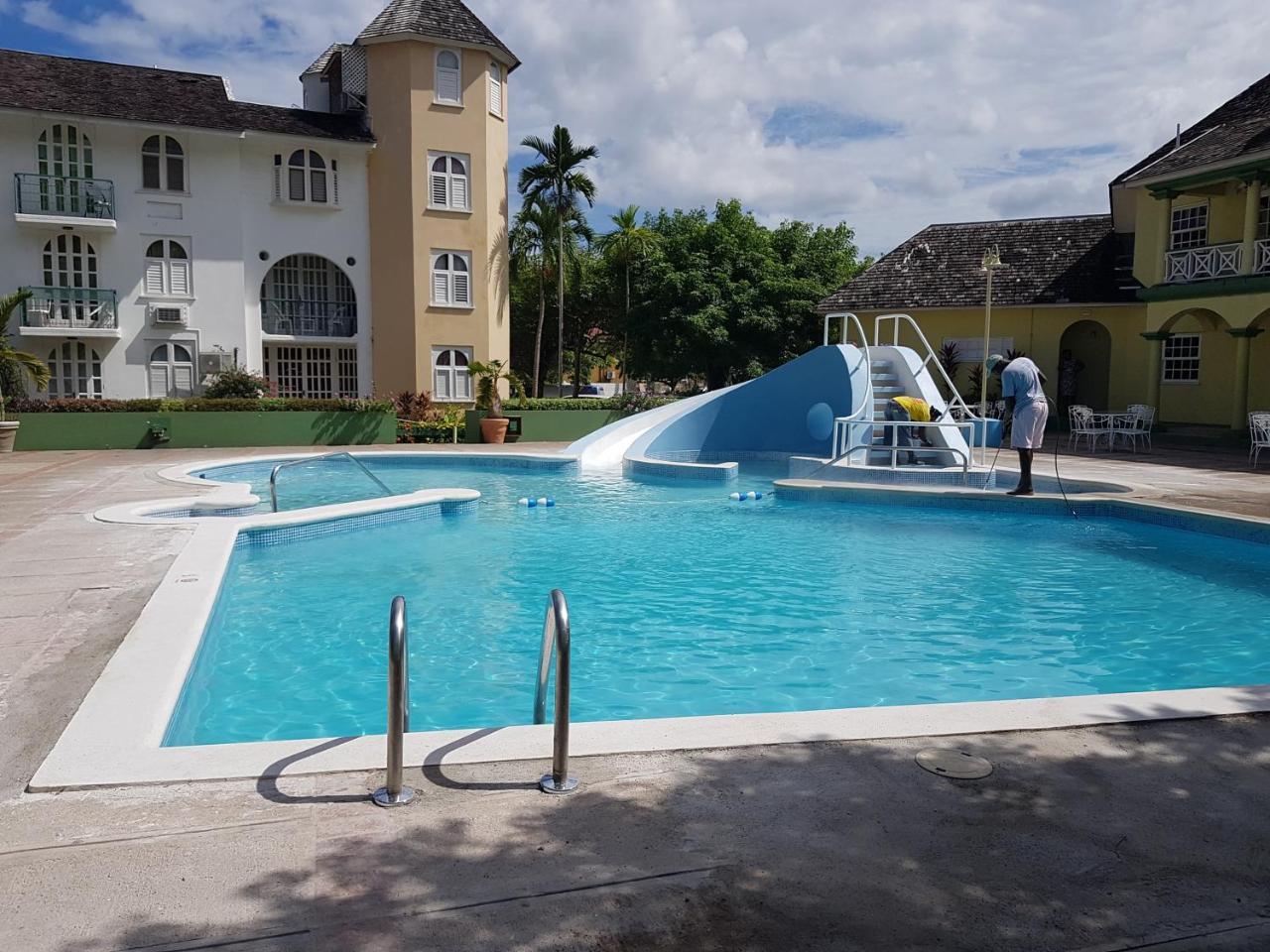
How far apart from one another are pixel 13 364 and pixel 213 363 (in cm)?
460

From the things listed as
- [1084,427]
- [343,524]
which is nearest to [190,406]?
[343,524]

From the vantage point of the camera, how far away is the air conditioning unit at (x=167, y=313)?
24.5 m

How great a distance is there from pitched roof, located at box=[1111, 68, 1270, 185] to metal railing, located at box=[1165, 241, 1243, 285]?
1.90 meters

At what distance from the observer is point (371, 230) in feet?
88.3

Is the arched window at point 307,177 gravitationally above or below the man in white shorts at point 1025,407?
above

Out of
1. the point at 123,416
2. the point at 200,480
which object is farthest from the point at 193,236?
the point at 200,480

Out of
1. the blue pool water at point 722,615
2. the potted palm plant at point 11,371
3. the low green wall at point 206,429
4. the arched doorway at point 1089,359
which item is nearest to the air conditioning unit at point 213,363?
the potted palm plant at point 11,371

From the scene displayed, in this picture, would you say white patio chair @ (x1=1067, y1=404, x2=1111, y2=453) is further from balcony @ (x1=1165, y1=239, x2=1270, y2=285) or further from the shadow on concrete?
the shadow on concrete

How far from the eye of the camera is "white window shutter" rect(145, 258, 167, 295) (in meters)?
24.8

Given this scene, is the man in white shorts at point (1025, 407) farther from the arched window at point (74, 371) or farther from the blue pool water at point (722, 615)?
the arched window at point (74, 371)

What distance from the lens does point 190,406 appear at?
2098 centimetres

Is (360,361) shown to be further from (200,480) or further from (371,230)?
(200,480)

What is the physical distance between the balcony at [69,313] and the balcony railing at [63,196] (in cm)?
185

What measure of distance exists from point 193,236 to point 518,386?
9.56 metres
